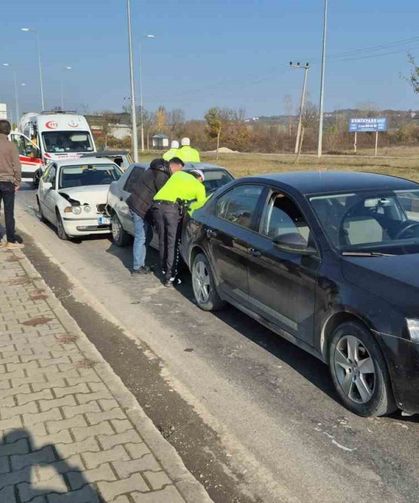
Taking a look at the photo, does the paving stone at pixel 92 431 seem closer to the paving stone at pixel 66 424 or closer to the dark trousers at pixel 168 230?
the paving stone at pixel 66 424

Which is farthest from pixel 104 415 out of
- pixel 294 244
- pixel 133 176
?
pixel 133 176

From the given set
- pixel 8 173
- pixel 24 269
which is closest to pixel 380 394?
pixel 24 269

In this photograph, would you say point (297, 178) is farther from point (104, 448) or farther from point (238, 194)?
point (104, 448)

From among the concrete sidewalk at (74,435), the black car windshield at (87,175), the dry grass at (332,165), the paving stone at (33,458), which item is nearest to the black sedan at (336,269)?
the concrete sidewalk at (74,435)

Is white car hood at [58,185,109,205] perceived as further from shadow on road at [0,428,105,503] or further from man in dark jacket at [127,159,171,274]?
shadow on road at [0,428,105,503]

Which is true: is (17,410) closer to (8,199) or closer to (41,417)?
(41,417)

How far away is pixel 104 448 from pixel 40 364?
1.49m

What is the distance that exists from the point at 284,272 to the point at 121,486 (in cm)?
214

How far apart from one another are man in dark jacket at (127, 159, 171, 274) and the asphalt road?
4.73 ft

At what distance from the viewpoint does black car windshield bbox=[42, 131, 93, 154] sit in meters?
20.6

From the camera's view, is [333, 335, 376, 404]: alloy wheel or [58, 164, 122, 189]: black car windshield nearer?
[333, 335, 376, 404]: alloy wheel

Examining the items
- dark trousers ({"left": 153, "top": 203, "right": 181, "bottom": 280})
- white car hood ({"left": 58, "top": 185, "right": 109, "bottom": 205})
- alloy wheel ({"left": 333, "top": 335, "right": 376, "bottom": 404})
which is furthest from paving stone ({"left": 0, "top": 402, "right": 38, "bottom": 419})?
white car hood ({"left": 58, "top": 185, "right": 109, "bottom": 205})

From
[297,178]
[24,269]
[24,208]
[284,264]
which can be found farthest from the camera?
[24,208]

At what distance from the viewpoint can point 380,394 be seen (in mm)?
3648
